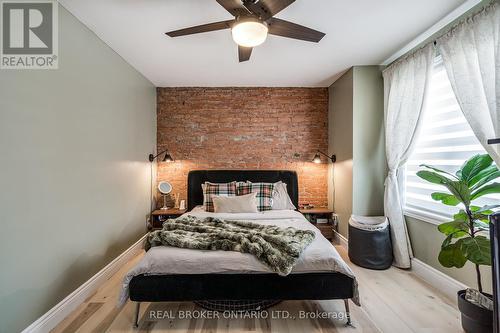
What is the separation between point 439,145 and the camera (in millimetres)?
2488

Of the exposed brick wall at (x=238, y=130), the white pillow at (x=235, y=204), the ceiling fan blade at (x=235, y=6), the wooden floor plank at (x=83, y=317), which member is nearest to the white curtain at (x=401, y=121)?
the exposed brick wall at (x=238, y=130)

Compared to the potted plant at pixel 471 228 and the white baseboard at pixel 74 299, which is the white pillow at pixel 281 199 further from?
the white baseboard at pixel 74 299

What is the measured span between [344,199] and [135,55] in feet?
11.4

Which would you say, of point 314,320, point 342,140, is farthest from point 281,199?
point 314,320

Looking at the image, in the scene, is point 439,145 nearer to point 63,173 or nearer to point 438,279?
point 438,279

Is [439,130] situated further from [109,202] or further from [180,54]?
[109,202]

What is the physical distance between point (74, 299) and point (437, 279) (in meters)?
3.50

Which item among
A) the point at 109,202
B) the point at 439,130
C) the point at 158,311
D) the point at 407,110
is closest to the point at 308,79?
the point at 407,110

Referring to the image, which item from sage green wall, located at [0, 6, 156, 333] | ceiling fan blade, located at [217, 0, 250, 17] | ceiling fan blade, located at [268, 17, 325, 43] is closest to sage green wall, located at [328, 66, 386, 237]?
ceiling fan blade, located at [268, 17, 325, 43]

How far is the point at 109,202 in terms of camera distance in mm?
2705

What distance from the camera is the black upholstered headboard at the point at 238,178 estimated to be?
3.92 meters

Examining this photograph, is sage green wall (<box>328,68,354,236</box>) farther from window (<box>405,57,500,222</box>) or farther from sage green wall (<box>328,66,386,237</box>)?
window (<box>405,57,500,222</box>)

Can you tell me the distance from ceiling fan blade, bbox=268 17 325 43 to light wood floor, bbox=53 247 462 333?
7.72 feet

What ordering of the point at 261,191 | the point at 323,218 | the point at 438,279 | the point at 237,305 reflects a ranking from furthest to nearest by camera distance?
the point at 323,218 → the point at 261,191 → the point at 438,279 → the point at 237,305
